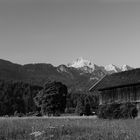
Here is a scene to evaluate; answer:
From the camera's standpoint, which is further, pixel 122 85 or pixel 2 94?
pixel 2 94

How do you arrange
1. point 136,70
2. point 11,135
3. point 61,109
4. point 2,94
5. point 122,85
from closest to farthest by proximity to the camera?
point 11,135 → point 122,85 → point 136,70 → point 61,109 → point 2,94

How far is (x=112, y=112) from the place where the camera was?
46.0 meters

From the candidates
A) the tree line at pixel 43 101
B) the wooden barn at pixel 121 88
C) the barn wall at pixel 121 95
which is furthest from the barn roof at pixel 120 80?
the tree line at pixel 43 101

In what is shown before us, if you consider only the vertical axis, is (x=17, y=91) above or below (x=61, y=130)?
above

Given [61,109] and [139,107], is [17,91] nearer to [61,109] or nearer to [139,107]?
[61,109]

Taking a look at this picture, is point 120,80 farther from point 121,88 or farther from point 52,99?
point 52,99

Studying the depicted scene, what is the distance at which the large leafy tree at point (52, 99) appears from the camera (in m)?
81.5

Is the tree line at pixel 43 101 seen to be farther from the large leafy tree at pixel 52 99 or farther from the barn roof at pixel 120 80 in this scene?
the barn roof at pixel 120 80

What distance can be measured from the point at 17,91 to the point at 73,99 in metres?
30.8

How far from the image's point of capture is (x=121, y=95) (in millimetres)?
51562

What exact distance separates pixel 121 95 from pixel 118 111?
21.7ft

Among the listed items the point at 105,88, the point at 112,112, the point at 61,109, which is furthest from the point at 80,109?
the point at 112,112

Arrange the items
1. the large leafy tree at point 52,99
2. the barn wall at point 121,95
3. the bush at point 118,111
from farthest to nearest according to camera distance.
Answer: the large leafy tree at point 52,99 → the barn wall at point 121,95 → the bush at point 118,111

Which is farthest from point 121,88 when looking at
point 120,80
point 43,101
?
point 43,101
